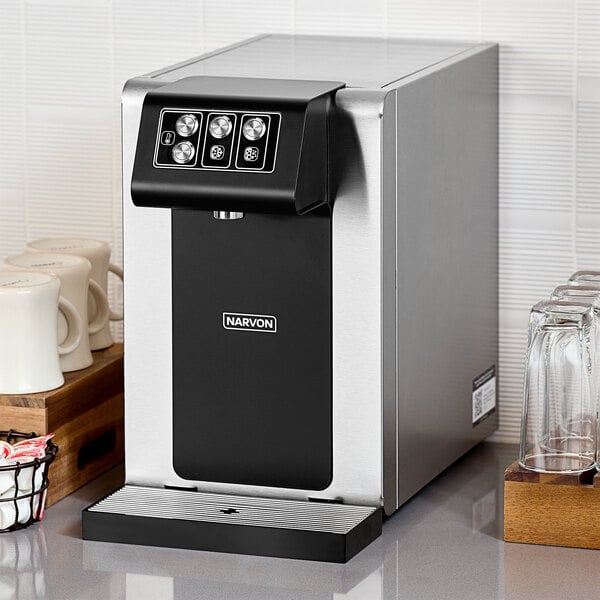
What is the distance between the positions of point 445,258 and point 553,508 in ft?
0.85

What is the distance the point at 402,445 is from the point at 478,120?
0.35m

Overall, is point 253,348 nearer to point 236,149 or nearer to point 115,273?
point 236,149

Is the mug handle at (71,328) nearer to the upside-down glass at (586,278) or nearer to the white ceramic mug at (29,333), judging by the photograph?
the white ceramic mug at (29,333)

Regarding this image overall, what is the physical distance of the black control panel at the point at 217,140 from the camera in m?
1.12

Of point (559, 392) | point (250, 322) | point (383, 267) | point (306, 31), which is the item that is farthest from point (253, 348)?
point (306, 31)

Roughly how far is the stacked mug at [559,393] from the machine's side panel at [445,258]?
0.37 feet

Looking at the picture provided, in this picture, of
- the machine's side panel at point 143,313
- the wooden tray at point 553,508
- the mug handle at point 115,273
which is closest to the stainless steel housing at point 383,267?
the machine's side panel at point 143,313

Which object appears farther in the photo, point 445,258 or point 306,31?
point 306,31

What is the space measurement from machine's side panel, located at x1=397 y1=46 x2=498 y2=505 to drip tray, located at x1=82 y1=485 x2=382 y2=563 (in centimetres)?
9

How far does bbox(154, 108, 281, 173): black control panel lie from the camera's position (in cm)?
112

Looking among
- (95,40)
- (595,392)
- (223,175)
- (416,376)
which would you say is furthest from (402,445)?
(95,40)

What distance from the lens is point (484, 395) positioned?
1478 mm

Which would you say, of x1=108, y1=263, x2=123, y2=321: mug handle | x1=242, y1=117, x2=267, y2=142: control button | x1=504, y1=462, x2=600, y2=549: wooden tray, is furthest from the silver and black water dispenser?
x1=108, y1=263, x2=123, y2=321: mug handle

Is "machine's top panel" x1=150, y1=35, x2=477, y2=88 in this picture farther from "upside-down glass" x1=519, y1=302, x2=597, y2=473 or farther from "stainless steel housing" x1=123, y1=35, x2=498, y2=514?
"upside-down glass" x1=519, y1=302, x2=597, y2=473
